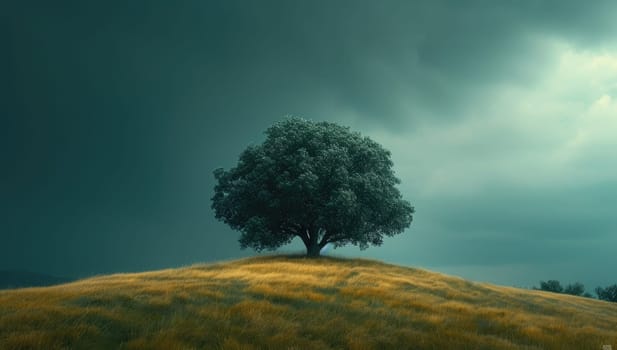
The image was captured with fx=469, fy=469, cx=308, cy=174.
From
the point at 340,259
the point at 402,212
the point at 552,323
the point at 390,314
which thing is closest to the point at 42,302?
the point at 390,314

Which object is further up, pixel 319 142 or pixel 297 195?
pixel 319 142

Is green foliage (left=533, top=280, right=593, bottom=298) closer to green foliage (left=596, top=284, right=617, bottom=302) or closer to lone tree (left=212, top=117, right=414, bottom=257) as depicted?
green foliage (left=596, top=284, right=617, bottom=302)

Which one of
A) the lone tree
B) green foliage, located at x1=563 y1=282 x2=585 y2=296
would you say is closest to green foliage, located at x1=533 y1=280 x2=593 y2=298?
green foliage, located at x1=563 y1=282 x2=585 y2=296

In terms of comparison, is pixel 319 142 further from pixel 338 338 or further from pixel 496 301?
pixel 338 338

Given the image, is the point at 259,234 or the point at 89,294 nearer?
the point at 89,294

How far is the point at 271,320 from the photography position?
18.0 metres

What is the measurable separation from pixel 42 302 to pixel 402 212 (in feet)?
123

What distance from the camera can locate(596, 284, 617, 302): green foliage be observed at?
68.2 metres

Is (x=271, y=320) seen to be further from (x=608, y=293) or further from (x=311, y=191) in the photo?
(x=608, y=293)

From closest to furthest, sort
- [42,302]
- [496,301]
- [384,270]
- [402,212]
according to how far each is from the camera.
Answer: [42,302], [496,301], [384,270], [402,212]

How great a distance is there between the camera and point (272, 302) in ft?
73.0

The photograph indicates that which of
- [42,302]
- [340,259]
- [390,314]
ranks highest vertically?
[340,259]

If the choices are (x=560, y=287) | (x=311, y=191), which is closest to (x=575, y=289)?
(x=560, y=287)

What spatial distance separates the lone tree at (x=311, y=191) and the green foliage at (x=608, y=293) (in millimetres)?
39202
